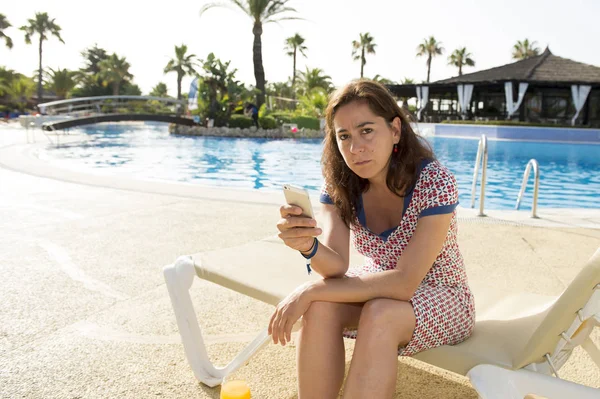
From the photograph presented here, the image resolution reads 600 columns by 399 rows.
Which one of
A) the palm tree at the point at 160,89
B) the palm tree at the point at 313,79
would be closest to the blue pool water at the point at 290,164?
the palm tree at the point at 313,79

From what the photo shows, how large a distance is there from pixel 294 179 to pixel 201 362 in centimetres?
950

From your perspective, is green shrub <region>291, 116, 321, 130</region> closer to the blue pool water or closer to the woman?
the blue pool water

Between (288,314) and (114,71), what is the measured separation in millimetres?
49465

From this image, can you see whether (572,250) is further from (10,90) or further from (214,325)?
(10,90)

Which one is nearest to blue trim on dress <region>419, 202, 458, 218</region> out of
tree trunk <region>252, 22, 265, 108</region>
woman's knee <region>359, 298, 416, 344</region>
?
woman's knee <region>359, 298, 416, 344</region>

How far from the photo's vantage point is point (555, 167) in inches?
530

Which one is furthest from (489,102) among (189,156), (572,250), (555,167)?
(572,250)

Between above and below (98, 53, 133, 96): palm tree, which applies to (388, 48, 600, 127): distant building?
below

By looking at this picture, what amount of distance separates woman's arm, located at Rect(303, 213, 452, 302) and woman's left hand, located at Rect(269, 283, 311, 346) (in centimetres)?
2

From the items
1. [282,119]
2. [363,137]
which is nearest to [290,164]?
[363,137]

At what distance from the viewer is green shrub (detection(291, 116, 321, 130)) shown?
82.5 ft

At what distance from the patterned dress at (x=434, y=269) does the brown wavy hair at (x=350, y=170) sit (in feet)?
0.14

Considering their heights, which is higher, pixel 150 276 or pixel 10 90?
pixel 10 90

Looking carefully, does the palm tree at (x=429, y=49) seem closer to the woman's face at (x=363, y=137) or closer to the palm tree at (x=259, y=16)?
the palm tree at (x=259, y=16)
